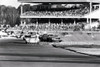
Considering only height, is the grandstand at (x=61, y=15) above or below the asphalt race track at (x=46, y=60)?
above

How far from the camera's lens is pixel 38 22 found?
468 ft

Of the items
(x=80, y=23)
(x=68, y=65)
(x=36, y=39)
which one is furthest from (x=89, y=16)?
(x=68, y=65)

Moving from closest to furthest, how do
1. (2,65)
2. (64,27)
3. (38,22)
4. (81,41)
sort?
(2,65) → (81,41) → (64,27) → (38,22)

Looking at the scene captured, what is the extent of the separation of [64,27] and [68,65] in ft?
317

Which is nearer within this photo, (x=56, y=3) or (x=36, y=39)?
(x=36, y=39)

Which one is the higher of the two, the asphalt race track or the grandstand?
the grandstand

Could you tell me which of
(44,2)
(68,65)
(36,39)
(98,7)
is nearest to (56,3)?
(44,2)

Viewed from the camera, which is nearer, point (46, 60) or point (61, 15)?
point (46, 60)

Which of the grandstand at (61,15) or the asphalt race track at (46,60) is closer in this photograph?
the asphalt race track at (46,60)

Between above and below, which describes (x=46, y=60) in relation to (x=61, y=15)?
below

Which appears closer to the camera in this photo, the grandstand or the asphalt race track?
the asphalt race track

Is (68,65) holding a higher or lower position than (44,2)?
lower

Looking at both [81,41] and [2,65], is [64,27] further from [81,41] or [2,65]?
[2,65]

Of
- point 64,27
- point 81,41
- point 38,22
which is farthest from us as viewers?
point 38,22
